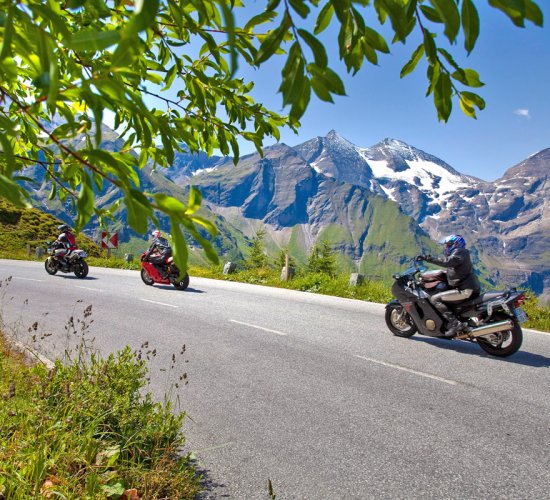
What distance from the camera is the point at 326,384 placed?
4.89 metres

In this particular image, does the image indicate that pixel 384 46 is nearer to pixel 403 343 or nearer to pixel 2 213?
pixel 403 343

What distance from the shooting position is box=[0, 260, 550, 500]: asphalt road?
305 centimetres

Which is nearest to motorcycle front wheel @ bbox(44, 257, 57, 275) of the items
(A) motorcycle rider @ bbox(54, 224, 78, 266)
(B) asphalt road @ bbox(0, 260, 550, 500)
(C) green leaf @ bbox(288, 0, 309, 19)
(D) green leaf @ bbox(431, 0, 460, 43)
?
(A) motorcycle rider @ bbox(54, 224, 78, 266)

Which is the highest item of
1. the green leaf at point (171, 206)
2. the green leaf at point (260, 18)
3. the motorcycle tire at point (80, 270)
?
the green leaf at point (260, 18)

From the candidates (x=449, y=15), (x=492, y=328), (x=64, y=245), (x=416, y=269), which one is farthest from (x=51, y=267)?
(x=449, y=15)

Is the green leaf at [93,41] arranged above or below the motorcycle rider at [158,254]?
above

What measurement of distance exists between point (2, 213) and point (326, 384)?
4035 cm

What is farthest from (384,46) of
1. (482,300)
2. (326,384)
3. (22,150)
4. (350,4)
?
(482,300)

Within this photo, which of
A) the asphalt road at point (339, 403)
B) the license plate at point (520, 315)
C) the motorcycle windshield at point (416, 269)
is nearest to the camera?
the asphalt road at point (339, 403)

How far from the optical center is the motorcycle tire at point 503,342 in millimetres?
6129

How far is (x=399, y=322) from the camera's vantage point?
7.64 metres

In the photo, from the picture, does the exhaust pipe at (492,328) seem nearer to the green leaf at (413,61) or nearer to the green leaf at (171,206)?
the green leaf at (413,61)

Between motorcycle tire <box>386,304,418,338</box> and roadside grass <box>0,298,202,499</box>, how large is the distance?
17.3 feet

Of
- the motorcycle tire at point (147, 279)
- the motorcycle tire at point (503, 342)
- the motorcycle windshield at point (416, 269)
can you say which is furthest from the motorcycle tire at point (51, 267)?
the motorcycle tire at point (503, 342)
